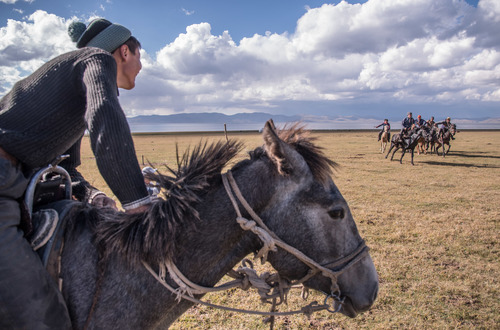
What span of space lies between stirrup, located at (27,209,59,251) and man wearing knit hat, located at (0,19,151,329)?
0.25ft

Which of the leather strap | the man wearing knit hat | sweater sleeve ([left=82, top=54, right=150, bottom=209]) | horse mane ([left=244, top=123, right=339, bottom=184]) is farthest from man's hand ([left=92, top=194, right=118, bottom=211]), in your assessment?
horse mane ([left=244, top=123, right=339, bottom=184])

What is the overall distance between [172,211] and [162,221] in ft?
0.27

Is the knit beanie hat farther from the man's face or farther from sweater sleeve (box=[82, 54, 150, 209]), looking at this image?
sweater sleeve (box=[82, 54, 150, 209])

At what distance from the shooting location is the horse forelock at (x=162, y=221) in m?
1.56

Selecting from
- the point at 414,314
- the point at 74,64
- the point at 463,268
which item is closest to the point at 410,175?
the point at 463,268

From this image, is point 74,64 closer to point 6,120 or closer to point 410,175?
point 6,120

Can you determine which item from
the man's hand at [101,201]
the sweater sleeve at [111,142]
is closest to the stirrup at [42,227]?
the sweater sleeve at [111,142]

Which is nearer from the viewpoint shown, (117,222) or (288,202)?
(117,222)

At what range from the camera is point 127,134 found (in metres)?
1.53

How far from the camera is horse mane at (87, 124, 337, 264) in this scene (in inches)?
61.7

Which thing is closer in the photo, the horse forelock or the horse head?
the horse forelock

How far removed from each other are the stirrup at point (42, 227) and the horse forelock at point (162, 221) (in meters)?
0.22

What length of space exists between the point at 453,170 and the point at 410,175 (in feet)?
10.6

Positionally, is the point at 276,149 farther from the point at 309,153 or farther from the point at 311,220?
the point at 311,220
